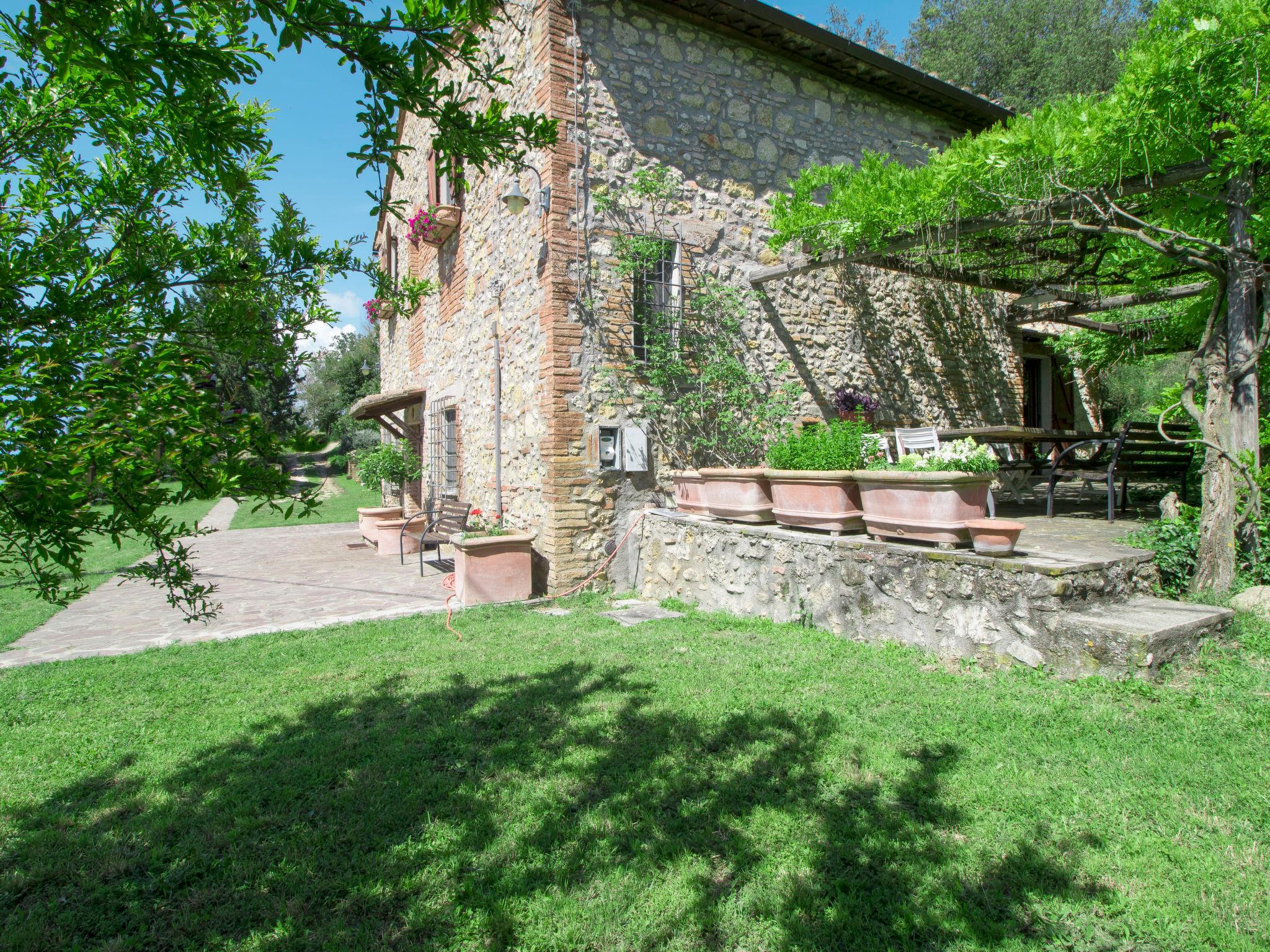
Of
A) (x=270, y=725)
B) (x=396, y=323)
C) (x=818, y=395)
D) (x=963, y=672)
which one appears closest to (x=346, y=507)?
(x=396, y=323)

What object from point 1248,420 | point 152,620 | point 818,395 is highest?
point 818,395

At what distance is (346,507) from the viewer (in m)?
18.8

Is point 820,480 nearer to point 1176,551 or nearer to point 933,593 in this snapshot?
point 933,593

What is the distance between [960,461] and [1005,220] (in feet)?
6.93

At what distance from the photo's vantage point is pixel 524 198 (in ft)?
20.7

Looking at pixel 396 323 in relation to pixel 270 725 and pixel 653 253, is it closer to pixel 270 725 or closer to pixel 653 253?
pixel 653 253

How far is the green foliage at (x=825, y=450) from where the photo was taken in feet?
17.2

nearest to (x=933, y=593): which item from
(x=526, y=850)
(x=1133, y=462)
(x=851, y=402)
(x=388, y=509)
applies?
(x=526, y=850)

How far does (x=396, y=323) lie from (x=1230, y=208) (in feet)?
42.1

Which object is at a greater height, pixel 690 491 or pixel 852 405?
pixel 852 405

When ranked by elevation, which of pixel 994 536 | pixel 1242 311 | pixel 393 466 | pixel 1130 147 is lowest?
pixel 994 536

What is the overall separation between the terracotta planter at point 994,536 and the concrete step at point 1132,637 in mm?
480

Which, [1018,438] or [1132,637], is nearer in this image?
[1132,637]

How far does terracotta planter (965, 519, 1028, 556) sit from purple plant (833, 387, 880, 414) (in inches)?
157
